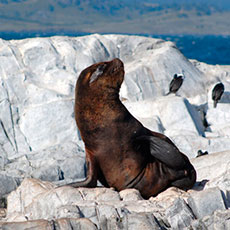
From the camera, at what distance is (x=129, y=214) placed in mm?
4699

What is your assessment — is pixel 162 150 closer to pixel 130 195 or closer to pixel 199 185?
pixel 130 195

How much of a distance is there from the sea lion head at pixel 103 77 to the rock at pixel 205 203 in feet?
5.31

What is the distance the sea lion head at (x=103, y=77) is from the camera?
5938 mm

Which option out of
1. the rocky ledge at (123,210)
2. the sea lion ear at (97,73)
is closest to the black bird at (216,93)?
the rocky ledge at (123,210)

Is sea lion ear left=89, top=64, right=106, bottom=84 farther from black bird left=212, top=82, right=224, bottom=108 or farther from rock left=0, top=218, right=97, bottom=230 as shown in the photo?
black bird left=212, top=82, right=224, bottom=108

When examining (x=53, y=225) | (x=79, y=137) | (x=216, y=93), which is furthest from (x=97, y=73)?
(x=216, y=93)

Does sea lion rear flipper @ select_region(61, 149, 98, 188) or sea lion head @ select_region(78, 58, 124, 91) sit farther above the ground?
sea lion head @ select_region(78, 58, 124, 91)

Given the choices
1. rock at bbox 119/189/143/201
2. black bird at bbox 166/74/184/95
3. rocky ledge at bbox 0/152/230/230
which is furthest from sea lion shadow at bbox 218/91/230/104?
rock at bbox 119/189/143/201

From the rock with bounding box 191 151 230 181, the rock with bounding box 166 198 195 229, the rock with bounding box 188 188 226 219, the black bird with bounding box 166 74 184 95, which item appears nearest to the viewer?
the rock with bounding box 166 198 195 229

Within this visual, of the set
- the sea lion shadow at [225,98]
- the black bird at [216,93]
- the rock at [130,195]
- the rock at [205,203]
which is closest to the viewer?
the rock at [205,203]

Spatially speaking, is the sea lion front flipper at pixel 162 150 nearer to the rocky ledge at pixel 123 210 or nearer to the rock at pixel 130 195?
the rocky ledge at pixel 123 210

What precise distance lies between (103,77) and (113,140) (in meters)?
0.65

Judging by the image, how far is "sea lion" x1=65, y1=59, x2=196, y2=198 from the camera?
5.91 meters

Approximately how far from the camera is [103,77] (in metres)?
5.95
